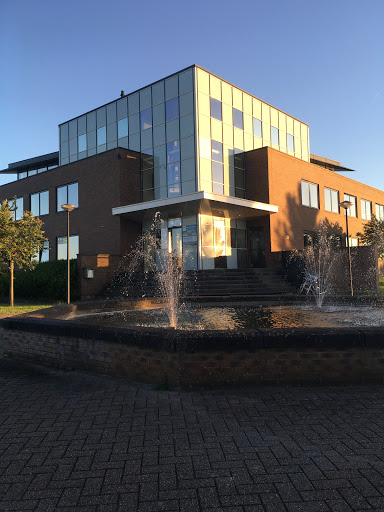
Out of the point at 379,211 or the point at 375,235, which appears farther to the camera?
the point at 379,211

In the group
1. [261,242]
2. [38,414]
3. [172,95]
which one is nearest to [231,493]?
A: [38,414]

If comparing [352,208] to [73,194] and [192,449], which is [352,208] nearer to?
[73,194]

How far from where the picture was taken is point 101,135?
2988 cm

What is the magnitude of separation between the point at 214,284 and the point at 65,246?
1400 cm

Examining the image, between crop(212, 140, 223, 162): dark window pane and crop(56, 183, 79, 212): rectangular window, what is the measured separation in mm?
10095

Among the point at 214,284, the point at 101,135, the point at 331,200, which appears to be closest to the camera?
the point at 214,284

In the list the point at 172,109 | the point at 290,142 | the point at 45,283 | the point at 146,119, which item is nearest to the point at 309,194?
the point at 290,142

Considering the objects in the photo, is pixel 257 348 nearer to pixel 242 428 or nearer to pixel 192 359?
pixel 192 359

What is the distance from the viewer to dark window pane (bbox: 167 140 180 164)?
80.0 ft

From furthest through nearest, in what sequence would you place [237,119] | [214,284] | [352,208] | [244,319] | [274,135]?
[352,208], [274,135], [237,119], [214,284], [244,319]

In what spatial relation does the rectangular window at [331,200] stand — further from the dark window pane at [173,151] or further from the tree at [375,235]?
the dark window pane at [173,151]

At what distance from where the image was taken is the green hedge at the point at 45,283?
61.2ft

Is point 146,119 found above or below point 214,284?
above

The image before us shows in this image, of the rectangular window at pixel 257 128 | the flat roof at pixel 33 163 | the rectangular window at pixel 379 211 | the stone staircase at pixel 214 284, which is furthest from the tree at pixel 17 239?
the rectangular window at pixel 379 211
